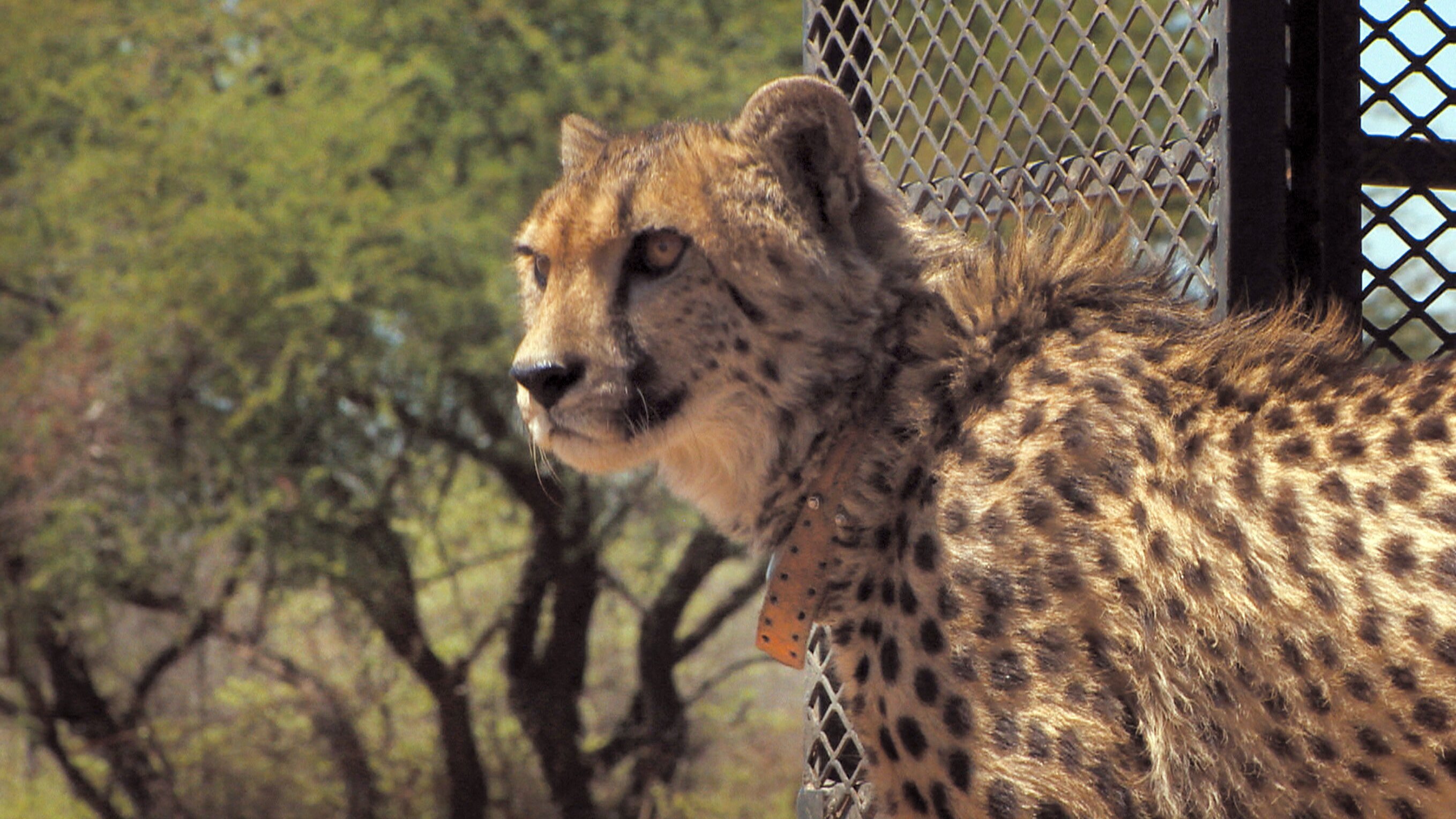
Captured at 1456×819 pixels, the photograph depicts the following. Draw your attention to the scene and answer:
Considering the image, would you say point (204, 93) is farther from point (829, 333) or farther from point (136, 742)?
point (829, 333)

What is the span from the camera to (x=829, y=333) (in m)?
2.41

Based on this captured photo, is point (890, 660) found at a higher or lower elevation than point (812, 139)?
lower

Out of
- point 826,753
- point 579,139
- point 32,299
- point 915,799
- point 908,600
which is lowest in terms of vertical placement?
point 32,299

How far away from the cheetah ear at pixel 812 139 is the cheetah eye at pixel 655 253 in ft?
0.74

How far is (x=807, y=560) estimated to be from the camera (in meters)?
2.36

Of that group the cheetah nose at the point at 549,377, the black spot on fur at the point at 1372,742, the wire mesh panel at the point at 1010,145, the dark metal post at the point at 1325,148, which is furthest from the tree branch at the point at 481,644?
the black spot on fur at the point at 1372,742

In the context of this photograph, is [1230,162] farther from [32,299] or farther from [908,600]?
[32,299]

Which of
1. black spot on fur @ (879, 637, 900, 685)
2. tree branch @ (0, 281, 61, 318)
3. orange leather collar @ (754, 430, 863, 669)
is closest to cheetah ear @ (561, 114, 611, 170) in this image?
orange leather collar @ (754, 430, 863, 669)

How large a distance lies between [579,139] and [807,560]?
0.99 m

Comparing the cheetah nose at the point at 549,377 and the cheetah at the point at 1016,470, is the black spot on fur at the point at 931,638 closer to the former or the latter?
the cheetah at the point at 1016,470

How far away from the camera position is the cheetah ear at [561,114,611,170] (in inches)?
112

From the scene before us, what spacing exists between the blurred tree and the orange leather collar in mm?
5465

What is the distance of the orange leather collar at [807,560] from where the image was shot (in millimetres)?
2348

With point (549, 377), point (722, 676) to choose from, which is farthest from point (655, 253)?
point (722, 676)
